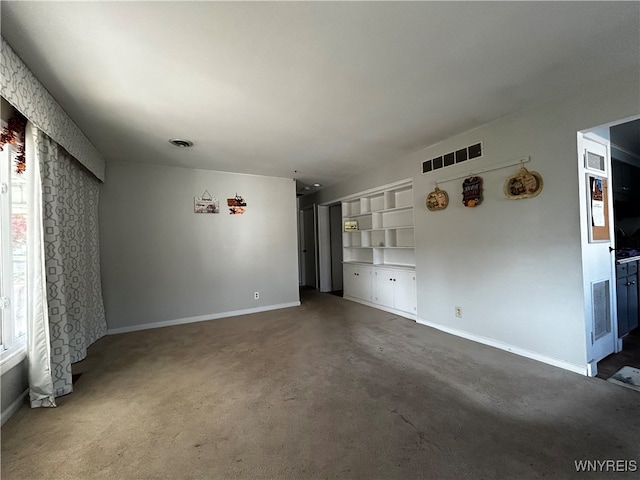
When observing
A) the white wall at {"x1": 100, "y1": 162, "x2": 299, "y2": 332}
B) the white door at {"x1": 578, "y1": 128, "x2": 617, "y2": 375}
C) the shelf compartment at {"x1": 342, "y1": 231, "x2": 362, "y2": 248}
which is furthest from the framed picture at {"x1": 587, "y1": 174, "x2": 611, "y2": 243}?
the white wall at {"x1": 100, "y1": 162, "x2": 299, "y2": 332}

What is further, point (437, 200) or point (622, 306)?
point (437, 200)

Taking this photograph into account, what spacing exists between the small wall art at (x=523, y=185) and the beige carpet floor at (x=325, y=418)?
169 cm

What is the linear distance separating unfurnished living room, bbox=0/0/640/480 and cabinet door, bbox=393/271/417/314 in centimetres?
4

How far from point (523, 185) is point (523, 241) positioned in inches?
22.9

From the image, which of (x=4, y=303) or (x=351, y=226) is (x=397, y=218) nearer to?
(x=351, y=226)

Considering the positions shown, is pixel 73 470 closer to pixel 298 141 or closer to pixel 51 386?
pixel 51 386

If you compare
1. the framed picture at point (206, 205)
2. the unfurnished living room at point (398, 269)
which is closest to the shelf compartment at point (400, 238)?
the unfurnished living room at point (398, 269)

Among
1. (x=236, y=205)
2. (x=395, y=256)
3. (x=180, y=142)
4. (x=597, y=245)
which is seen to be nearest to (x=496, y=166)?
(x=597, y=245)

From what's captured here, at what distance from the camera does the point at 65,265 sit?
2.69 m

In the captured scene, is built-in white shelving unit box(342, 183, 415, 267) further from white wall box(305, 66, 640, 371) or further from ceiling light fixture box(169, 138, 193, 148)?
ceiling light fixture box(169, 138, 193, 148)

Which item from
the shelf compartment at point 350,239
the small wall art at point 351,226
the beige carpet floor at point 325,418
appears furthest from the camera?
the shelf compartment at point 350,239

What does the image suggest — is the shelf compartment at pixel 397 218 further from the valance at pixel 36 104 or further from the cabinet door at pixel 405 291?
the valance at pixel 36 104

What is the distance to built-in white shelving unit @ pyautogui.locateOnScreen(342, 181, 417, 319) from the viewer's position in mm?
4430

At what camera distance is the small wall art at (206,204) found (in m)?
4.49
